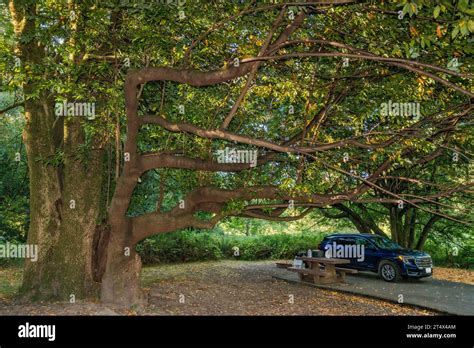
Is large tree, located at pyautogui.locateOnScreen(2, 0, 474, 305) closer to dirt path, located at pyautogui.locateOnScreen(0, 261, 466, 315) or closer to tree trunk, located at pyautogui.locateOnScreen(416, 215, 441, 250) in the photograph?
dirt path, located at pyautogui.locateOnScreen(0, 261, 466, 315)

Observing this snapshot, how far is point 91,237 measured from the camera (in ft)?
32.5

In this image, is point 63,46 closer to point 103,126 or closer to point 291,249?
point 103,126

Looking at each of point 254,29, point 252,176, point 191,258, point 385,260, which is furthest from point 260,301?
point 191,258

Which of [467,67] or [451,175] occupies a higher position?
[467,67]

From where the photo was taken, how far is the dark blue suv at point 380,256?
14641 millimetres

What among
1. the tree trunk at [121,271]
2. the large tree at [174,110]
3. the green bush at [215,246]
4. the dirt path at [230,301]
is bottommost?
the green bush at [215,246]

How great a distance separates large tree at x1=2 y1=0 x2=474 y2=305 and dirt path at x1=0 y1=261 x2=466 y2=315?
1050 millimetres

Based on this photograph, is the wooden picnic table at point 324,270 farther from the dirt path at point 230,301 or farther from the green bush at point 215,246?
the green bush at point 215,246

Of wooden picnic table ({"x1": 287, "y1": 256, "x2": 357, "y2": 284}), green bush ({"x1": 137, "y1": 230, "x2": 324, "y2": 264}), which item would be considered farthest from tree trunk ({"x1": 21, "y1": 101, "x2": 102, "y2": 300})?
green bush ({"x1": 137, "y1": 230, "x2": 324, "y2": 264})

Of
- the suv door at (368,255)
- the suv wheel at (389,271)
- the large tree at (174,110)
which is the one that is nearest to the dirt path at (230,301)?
the large tree at (174,110)

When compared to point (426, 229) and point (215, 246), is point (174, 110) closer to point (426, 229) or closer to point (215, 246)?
point (215, 246)

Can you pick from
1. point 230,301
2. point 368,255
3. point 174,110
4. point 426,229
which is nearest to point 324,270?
point 368,255

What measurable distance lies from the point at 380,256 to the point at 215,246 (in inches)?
432

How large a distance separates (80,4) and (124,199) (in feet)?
13.7
